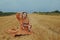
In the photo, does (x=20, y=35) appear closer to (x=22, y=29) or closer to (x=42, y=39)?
(x=22, y=29)

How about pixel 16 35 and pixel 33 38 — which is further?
pixel 16 35

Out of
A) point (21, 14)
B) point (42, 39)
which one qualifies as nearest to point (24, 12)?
point (21, 14)

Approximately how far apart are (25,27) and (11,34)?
3.06 feet

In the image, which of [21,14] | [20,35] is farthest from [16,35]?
[21,14]

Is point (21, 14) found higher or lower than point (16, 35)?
higher

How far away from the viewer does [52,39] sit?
12523 mm

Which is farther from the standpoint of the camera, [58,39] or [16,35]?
[16,35]

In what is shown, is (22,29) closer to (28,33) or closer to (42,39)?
(28,33)

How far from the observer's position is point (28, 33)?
14.3 metres

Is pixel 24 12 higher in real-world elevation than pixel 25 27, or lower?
higher

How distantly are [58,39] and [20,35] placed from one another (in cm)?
243

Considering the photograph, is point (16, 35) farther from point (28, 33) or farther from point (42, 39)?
point (42, 39)

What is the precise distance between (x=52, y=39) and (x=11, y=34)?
2.90m

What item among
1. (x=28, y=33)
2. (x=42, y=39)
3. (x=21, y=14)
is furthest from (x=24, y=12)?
(x=42, y=39)
